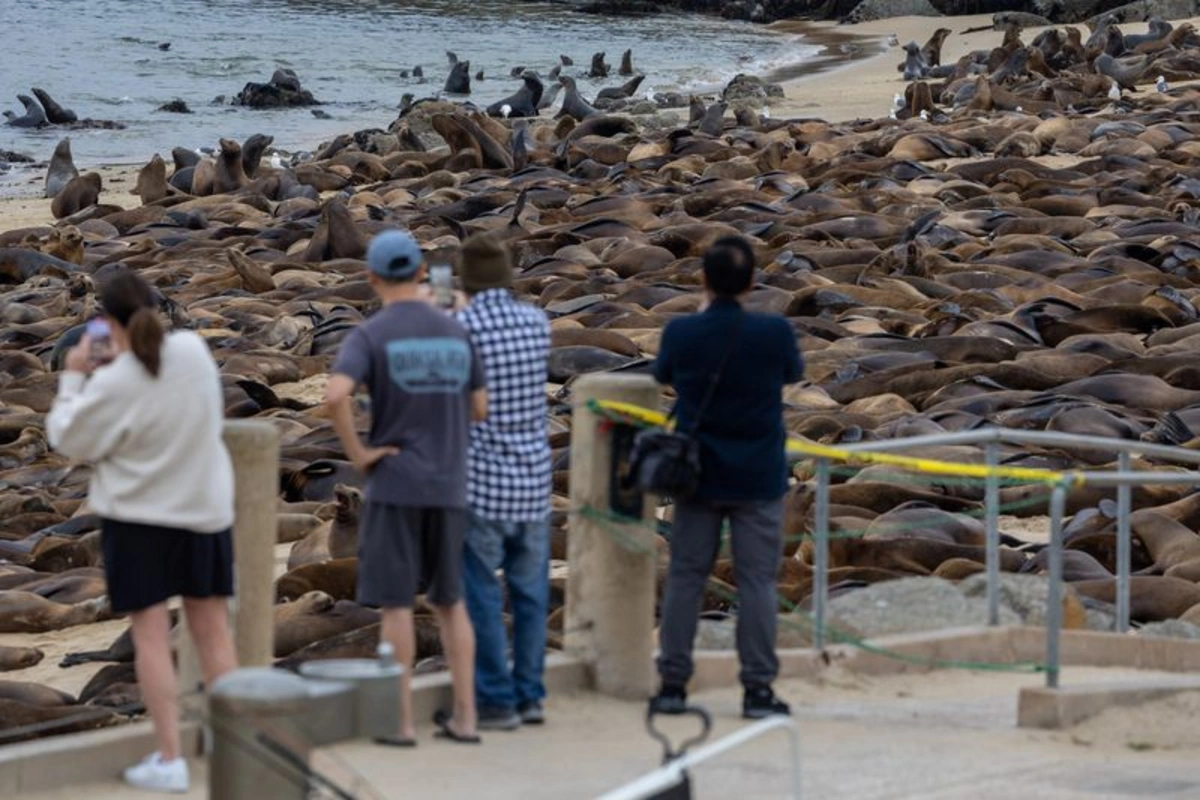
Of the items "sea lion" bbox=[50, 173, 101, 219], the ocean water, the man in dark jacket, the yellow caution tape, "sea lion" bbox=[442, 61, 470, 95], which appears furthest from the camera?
"sea lion" bbox=[442, 61, 470, 95]

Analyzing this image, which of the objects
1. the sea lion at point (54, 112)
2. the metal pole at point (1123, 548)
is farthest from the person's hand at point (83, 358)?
the sea lion at point (54, 112)

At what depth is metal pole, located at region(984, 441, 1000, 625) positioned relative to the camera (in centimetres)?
734

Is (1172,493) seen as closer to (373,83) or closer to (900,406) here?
(900,406)

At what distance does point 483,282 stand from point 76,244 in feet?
57.6

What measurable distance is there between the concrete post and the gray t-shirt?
1.07ft

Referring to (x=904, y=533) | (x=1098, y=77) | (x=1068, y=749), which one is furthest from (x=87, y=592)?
(x=1098, y=77)

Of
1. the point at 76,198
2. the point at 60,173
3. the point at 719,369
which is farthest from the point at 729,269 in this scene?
the point at 60,173

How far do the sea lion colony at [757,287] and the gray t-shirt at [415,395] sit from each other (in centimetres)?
212

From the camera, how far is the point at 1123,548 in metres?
8.13

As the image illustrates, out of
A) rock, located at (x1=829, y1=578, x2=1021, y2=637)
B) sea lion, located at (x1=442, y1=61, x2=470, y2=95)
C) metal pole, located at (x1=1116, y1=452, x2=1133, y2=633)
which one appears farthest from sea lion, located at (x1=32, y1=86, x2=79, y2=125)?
metal pole, located at (x1=1116, y1=452, x2=1133, y2=633)

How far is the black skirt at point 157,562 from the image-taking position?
562 cm

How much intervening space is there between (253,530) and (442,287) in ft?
2.86

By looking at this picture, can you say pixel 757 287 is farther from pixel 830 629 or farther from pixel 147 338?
pixel 147 338

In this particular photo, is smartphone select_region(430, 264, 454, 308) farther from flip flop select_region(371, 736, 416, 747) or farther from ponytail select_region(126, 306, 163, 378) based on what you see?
flip flop select_region(371, 736, 416, 747)
